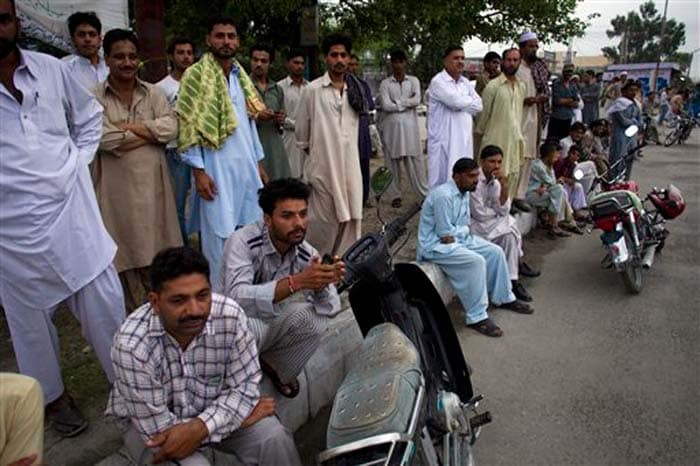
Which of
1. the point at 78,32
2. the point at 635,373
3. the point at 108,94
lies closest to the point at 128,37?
the point at 108,94

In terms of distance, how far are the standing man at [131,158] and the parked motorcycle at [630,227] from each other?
11.2ft

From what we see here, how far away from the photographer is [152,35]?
437 centimetres

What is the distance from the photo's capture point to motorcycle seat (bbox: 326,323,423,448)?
144 centimetres

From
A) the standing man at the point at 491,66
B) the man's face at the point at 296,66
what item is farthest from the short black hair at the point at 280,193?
the standing man at the point at 491,66

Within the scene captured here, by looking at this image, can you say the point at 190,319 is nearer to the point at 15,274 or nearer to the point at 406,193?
the point at 15,274

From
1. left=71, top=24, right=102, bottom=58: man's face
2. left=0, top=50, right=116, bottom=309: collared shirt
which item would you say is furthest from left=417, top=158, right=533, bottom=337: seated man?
left=71, top=24, right=102, bottom=58: man's face

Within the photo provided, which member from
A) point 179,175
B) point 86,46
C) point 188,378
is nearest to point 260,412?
point 188,378

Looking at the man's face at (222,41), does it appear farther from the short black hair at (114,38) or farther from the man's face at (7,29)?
the man's face at (7,29)

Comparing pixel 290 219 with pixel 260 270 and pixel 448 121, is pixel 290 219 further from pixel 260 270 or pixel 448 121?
pixel 448 121

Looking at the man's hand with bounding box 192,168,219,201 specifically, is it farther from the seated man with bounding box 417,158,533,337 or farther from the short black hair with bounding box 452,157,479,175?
the short black hair with bounding box 452,157,479,175

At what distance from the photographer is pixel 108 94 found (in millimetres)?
3002

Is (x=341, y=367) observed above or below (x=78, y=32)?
below

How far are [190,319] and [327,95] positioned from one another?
2.37 meters

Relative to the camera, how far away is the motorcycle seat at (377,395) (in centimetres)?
144
